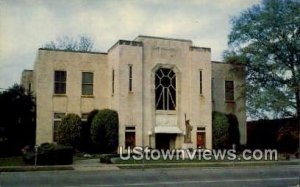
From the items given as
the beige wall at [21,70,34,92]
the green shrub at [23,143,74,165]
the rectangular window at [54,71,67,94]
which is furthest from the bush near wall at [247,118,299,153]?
the beige wall at [21,70,34,92]

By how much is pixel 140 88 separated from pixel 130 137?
3.87 metres

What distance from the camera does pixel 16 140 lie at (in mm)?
35688

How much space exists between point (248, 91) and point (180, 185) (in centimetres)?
2594

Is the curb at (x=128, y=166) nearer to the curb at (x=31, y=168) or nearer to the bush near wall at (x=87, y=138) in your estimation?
the curb at (x=31, y=168)

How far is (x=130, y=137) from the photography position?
117ft

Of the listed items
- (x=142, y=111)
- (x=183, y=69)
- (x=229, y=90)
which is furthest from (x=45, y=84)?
(x=229, y=90)

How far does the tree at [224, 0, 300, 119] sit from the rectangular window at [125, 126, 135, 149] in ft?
34.5

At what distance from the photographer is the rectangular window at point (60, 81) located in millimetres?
36969

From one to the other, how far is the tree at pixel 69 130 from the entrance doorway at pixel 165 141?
652 cm

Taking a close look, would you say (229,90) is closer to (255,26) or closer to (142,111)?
(255,26)

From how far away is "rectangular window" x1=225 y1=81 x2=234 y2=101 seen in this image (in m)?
41.4

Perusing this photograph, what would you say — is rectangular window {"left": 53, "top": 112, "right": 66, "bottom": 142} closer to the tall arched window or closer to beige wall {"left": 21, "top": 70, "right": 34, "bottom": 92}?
the tall arched window

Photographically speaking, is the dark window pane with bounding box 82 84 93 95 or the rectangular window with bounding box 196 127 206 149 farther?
the dark window pane with bounding box 82 84 93 95

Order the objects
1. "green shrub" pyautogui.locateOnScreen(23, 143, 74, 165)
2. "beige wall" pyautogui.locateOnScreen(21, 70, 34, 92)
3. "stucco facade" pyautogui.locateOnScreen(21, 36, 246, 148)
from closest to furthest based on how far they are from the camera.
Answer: "green shrub" pyautogui.locateOnScreen(23, 143, 74, 165) → "stucco facade" pyautogui.locateOnScreen(21, 36, 246, 148) → "beige wall" pyautogui.locateOnScreen(21, 70, 34, 92)
